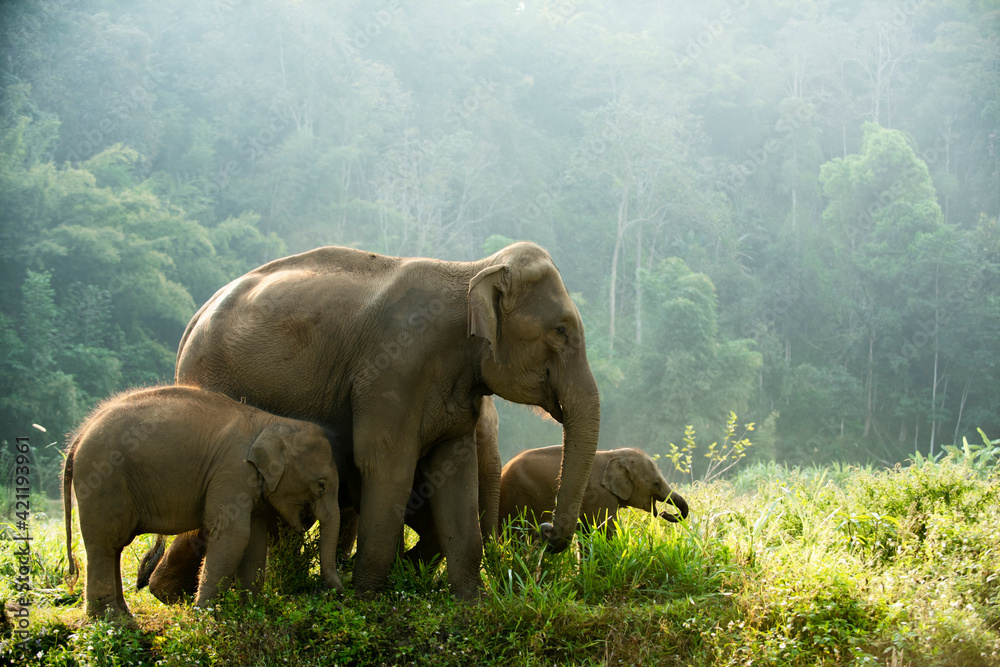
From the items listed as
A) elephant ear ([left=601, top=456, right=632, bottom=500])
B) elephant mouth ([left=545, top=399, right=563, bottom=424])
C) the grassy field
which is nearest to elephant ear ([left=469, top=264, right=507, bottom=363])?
elephant mouth ([left=545, top=399, right=563, bottom=424])

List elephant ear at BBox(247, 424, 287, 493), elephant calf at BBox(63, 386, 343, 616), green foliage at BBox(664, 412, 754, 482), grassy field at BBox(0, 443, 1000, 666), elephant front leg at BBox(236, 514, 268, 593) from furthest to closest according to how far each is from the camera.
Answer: green foliage at BBox(664, 412, 754, 482), elephant front leg at BBox(236, 514, 268, 593), elephant ear at BBox(247, 424, 287, 493), elephant calf at BBox(63, 386, 343, 616), grassy field at BBox(0, 443, 1000, 666)

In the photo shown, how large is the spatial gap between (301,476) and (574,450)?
172 centimetres

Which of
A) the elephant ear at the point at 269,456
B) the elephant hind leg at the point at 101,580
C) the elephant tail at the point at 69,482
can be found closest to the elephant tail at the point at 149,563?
the elephant tail at the point at 69,482

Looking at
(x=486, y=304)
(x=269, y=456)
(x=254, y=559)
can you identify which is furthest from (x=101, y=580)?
(x=486, y=304)

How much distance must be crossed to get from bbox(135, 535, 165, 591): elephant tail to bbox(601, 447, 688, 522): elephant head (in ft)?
11.0

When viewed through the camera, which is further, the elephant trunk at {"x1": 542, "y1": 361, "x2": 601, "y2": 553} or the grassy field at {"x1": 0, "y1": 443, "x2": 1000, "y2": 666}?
the elephant trunk at {"x1": 542, "y1": 361, "x2": 601, "y2": 553}

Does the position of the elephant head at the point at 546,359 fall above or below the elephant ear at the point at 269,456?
above

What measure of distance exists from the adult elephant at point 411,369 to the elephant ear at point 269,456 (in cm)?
52

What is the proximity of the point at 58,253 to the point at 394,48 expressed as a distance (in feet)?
105

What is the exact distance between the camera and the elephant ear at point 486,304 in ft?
18.5

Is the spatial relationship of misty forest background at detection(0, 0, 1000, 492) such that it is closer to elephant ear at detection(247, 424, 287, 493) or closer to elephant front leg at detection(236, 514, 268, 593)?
elephant front leg at detection(236, 514, 268, 593)

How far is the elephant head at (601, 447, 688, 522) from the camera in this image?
730cm

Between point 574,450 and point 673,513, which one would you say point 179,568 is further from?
point 673,513

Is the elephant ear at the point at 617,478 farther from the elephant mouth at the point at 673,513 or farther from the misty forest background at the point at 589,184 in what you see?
the misty forest background at the point at 589,184
